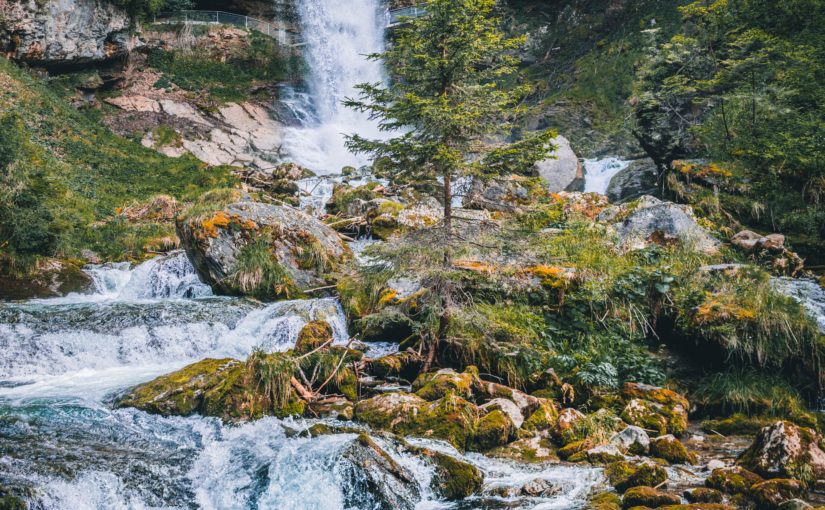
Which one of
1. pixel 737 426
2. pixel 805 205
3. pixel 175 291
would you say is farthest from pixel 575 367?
pixel 805 205

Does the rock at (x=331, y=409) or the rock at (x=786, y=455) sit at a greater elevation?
the rock at (x=786, y=455)

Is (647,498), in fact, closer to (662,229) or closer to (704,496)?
(704,496)

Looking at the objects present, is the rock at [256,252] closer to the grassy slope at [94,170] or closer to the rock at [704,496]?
the grassy slope at [94,170]

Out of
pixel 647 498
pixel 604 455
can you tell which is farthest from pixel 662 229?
pixel 647 498

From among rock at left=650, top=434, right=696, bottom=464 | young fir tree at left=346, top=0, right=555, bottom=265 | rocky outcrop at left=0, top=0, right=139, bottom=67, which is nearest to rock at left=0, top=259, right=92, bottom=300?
young fir tree at left=346, top=0, right=555, bottom=265

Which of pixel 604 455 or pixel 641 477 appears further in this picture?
pixel 604 455

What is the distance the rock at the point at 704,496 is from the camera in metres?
4.18

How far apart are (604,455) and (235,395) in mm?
4170

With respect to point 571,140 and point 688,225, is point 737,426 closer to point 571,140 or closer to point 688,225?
point 688,225

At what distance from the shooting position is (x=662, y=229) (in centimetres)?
1102

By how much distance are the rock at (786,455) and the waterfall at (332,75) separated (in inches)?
1006

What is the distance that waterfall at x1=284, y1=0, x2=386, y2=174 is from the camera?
30234mm

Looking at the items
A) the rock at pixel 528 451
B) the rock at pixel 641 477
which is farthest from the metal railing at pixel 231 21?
the rock at pixel 641 477

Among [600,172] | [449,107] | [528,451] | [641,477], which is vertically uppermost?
[600,172]
